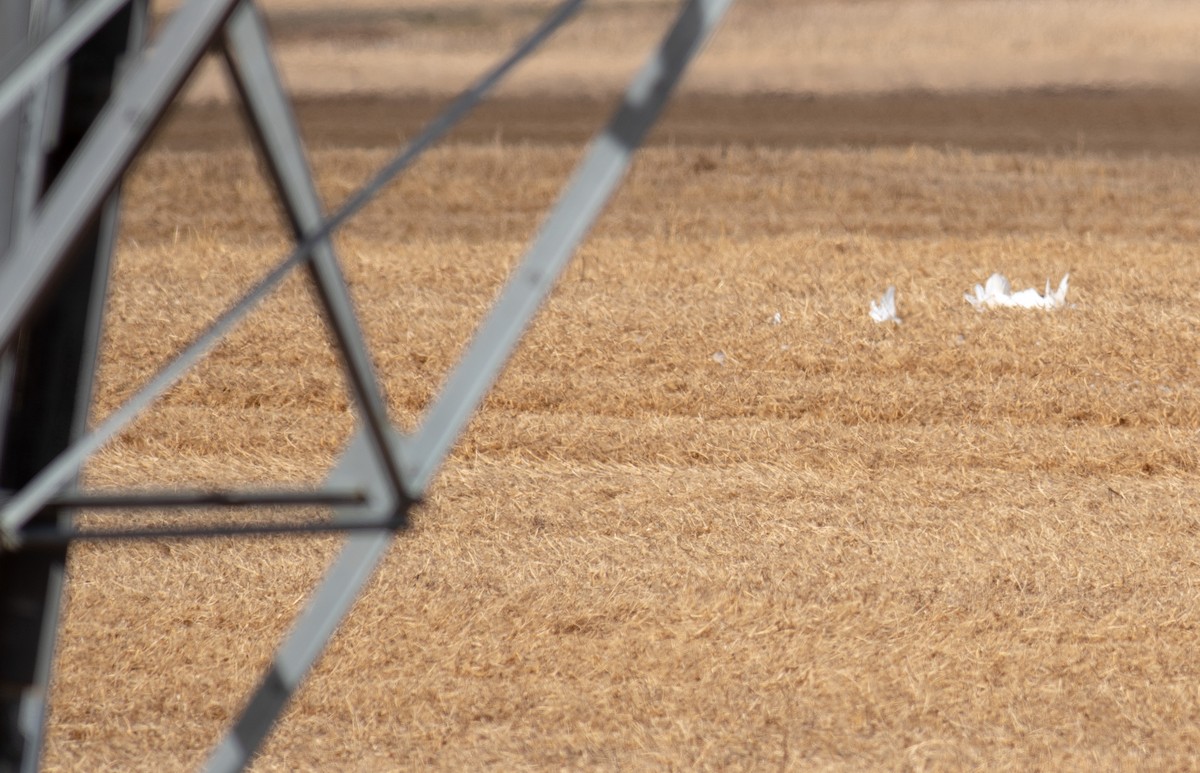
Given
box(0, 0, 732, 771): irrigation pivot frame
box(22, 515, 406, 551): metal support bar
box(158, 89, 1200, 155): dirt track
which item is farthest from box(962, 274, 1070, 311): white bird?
box(22, 515, 406, 551): metal support bar

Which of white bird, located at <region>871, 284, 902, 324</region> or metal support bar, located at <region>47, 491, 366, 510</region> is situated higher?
white bird, located at <region>871, 284, 902, 324</region>

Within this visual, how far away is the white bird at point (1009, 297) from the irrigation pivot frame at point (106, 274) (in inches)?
209

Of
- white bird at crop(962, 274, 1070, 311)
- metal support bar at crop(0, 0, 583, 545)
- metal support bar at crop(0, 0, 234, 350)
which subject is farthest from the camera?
white bird at crop(962, 274, 1070, 311)

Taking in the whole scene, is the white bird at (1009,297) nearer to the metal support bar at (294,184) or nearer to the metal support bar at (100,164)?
the metal support bar at (294,184)

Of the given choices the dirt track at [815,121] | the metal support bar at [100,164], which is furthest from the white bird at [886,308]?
the metal support bar at [100,164]

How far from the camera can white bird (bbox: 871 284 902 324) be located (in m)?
7.10

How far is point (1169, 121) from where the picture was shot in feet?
46.3

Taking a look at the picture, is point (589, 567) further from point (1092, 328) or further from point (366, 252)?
point (366, 252)

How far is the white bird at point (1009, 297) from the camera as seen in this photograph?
7281 millimetres

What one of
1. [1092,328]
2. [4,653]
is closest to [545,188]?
[1092,328]

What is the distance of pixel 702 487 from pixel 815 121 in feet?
30.1

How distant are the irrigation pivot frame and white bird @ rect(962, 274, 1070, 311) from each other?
531 cm

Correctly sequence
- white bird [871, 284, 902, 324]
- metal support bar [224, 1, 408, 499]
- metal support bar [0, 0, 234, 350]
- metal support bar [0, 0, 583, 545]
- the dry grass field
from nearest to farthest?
1. metal support bar [0, 0, 234, 350]
2. metal support bar [0, 0, 583, 545]
3. metal support bar [224, 1, 408, 499]
4. the dry grass field
5. white bird [871, 284, 902, 324]

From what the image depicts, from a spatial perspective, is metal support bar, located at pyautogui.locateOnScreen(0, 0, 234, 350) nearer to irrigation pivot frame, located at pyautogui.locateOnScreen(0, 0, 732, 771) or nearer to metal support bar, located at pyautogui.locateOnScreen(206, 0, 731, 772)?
irrigation pivot frame, located at pyautogui.locateOnScreen(0, 0, 732, 771)
